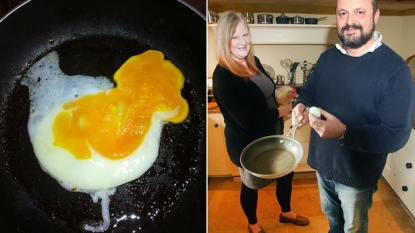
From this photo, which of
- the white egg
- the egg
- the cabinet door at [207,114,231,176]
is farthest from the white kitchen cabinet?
the white egg

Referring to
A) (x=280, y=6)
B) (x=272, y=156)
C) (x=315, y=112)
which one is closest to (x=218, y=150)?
(x=272, y=156)

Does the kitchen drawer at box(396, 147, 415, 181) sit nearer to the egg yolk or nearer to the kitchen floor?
the kitchen floor

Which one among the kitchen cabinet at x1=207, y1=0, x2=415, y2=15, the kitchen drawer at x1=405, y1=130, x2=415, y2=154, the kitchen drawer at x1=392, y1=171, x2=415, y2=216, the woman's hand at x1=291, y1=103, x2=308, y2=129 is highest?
the kitchen cabinet at x1=207, y1=0, x2=415, y2=15

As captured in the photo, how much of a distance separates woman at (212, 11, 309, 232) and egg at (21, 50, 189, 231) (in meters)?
0.16

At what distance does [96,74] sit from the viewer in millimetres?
846

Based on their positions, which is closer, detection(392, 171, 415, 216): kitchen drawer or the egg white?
detection(392, 171, 415, 216): kitchen drawer

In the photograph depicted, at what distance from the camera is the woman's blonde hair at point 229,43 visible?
2.30 feet

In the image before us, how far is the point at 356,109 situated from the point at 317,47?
0.16 metres

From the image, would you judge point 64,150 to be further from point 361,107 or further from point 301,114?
point 361,107

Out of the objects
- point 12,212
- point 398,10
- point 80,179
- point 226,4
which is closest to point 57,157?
point 80,179

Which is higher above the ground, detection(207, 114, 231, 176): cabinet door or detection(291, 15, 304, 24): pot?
detection(291, 15, 304, 24): pot

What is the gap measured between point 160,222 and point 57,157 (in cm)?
32

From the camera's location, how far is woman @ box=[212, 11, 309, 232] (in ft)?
2.31

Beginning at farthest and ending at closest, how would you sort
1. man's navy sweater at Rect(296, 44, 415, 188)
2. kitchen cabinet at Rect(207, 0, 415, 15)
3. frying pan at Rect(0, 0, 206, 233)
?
frying pan at Rect(0, 0, 206, 233) → kitchen cabinet at Rect(207, 0, 415, 15) → man's navy sweater at Rect(296, 44, 415, 188)
